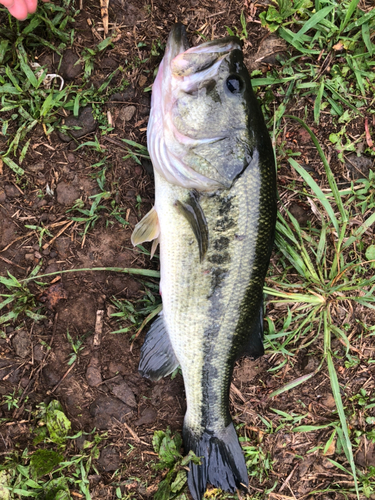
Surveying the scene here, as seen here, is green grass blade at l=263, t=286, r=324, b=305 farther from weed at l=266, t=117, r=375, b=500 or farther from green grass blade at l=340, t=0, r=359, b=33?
green grass blade at l=340, t=0, r=359, b=33

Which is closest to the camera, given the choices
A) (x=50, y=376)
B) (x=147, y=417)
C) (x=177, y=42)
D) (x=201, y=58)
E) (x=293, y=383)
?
(x=201, y=58)

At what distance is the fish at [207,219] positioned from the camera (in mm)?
2232

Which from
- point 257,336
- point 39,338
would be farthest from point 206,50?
point 39,338

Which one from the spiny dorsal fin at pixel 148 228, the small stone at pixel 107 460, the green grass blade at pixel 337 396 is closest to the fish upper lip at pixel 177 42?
the spiny dorsal fin at pixel 148 228

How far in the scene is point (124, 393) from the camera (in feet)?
9.27

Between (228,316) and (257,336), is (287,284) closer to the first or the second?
(257,336)

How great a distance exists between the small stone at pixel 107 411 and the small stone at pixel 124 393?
0.04 metres

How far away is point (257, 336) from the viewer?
2.60 meters

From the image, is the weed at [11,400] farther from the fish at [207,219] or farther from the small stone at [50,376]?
the fish at [207,219]

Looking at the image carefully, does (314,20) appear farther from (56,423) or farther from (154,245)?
(56,423)

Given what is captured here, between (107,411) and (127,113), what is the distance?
2.42m

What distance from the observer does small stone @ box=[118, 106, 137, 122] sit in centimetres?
272

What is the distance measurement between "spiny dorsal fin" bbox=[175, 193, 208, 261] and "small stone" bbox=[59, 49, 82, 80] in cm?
140

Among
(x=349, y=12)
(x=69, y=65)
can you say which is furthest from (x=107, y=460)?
(x=349, y=12)
